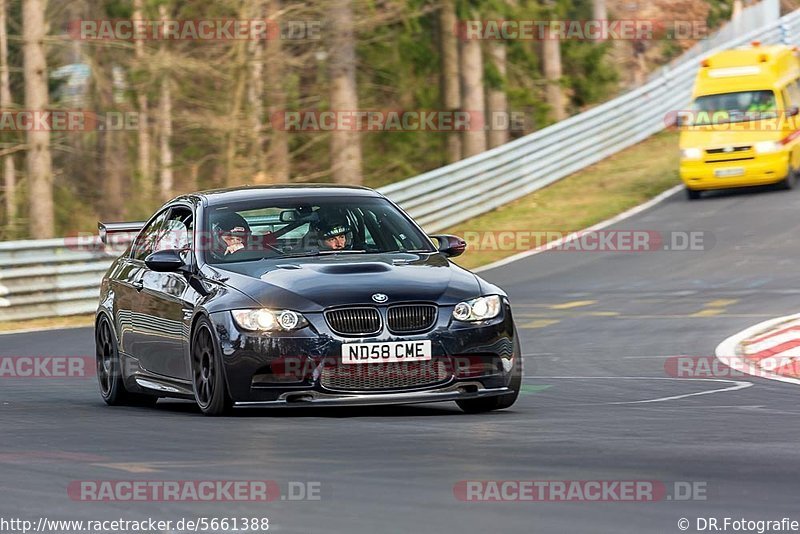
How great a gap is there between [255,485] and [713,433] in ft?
9.20

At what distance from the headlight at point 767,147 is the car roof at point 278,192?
57.9 feet

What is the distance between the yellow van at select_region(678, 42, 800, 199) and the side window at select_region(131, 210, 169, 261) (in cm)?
1729

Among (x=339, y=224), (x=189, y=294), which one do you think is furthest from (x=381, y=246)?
(x=189, y=294)

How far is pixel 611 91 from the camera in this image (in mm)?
44500

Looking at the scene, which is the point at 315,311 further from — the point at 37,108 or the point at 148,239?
the point at 37,108

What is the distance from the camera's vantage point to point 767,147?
27.2 m

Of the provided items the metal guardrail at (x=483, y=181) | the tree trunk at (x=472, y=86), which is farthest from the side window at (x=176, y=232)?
the tree trunk at (x=472, y=86)

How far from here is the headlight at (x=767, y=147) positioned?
27109 millimetres

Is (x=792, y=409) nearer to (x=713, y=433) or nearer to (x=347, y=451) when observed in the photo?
(x=713, y=433)

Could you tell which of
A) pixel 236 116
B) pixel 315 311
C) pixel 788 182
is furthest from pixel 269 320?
pixel 236 116

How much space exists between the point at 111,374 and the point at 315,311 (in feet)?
9.43

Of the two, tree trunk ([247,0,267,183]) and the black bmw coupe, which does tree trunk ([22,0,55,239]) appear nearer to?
tree trunk ([247,0,267,183])

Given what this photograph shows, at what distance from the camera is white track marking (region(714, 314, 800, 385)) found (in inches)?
478

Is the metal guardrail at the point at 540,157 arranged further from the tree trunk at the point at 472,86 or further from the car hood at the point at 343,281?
the car hood at the point at 343,281
